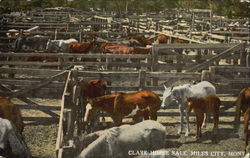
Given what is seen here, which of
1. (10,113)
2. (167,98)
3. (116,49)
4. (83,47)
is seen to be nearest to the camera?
(10,113)

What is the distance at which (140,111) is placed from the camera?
9672 mm

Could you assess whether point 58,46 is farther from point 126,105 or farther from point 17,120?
point 17,120

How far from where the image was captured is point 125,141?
25.0 ft

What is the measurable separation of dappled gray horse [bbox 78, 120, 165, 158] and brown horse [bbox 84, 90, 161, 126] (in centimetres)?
147

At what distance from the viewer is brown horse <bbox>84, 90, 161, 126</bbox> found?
9.49 m

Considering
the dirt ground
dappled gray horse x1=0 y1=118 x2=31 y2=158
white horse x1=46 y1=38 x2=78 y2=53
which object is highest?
white horse x1=46 y1=38 x2=78 y2=53

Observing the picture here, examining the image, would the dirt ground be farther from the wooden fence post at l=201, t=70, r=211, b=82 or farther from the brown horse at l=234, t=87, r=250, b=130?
the wooden fence post at l=201, t=70, r=211, b=82

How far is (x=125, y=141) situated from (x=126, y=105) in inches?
81.2

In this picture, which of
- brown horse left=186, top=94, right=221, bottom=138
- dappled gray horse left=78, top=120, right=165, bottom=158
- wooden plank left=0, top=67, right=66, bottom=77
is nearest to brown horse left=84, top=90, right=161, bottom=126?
brown horse left=186, top=94, right=221, bottom=138

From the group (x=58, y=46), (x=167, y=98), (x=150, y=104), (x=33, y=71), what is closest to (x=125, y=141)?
(x=150, y=104)

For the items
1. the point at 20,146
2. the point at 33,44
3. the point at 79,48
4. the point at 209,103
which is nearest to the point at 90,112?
the point at 20,146

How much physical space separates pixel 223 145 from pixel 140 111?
88.7 inches

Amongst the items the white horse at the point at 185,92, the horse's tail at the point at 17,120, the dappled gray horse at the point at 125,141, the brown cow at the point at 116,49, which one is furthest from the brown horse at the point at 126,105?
the brown cow at the point at 116,49

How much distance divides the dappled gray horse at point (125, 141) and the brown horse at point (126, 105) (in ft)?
4.82
